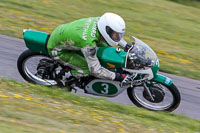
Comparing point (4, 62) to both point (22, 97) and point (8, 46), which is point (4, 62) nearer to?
point (8, 46)

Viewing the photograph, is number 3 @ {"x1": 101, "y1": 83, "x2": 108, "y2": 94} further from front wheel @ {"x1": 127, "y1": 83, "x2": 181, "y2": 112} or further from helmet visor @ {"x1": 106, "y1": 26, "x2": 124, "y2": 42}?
helmet visor @ {"x1": 106, "y1": 26, "x2": 124, "y2": 42}

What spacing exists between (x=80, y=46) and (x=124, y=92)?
1882mm

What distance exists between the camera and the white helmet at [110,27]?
19.3 ft

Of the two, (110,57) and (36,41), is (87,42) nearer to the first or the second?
(110,57)

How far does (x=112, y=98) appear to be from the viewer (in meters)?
7.32

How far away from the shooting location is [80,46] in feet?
20.0

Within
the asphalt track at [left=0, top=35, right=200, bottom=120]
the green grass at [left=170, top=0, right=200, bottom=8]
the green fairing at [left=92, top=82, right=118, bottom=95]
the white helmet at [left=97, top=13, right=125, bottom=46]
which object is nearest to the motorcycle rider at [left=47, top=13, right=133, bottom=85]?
the white helmet at [left=97, top=13, right=125, bottom=46]

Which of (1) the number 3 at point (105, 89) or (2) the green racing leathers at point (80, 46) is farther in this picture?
(1) the number 3 at point (105, 89)

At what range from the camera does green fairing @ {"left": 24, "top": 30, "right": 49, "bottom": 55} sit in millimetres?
6625

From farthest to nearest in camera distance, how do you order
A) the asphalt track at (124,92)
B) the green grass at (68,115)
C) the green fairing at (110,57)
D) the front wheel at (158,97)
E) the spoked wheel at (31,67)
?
the asphalt track at (124,92)
the spoked wheel at (31,67)
the front wheel at (158,97)
the green fairing at (110,57)
the green grass at (68,115)

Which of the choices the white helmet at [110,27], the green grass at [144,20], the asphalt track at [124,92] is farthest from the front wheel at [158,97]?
the green grass at [144,20]

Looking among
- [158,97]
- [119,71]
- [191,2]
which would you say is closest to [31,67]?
[119,71]

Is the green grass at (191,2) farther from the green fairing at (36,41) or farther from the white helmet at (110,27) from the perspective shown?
the white helmet at (110,27)

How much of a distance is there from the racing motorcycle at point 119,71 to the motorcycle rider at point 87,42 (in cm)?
17
